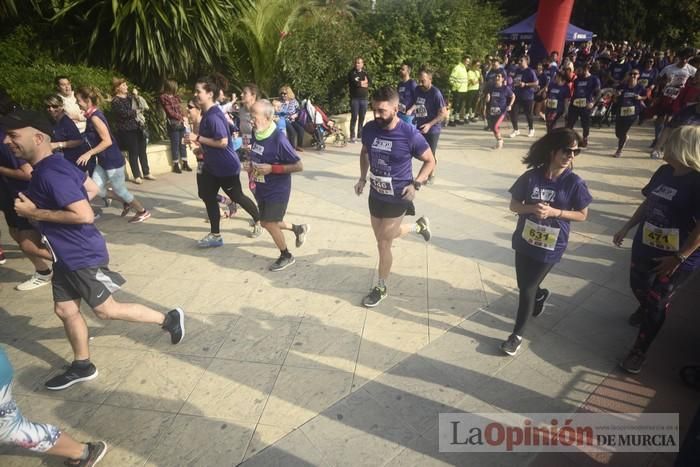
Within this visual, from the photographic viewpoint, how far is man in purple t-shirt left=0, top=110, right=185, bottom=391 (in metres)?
2.61

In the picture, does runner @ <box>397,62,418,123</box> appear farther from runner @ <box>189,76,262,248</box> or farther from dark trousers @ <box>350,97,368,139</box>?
runner @ <box>189,76,262,248</box>

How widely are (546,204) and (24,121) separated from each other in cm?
356

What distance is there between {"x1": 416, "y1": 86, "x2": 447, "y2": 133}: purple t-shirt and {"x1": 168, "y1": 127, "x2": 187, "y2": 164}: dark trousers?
4153 mm

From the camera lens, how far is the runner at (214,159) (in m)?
4.54

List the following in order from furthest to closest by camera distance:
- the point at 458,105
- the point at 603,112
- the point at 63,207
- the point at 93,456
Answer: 1. the point at 458,105
2. the point at 603,112
3. the point at 63,207
4. the point at 93,456

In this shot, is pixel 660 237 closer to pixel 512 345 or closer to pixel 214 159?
pixel 512 345

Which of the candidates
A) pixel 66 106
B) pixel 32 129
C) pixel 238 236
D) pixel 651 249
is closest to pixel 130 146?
pixel 66 106

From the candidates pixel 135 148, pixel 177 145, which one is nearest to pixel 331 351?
pixel 135 148

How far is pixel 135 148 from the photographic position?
7.09 metres

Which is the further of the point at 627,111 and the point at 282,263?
the point at 627,111

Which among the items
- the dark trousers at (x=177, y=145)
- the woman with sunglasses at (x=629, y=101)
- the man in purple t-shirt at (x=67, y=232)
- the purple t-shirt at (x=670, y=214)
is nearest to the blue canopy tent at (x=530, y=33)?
the woman with sunglasses at (x=629, y=101)

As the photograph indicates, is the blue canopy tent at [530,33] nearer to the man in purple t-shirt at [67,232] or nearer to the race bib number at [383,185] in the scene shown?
the race bib number at [383,185]

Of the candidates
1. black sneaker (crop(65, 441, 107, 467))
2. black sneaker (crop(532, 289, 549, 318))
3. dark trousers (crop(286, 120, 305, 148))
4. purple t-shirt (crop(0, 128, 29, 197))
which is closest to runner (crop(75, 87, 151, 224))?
purple t-shirt (crop(0, 128, 29, 197))

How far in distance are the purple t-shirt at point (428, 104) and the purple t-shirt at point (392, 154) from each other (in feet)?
10.6
